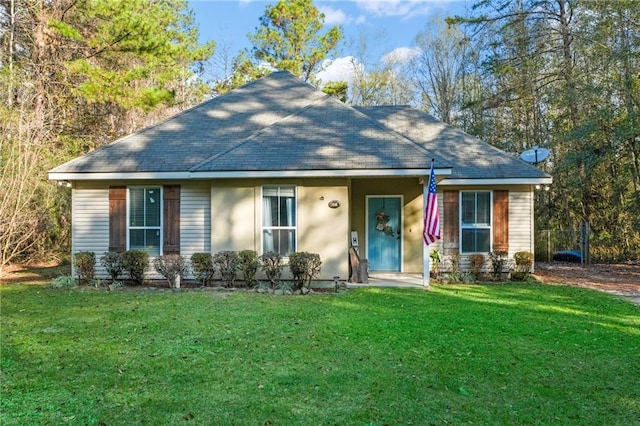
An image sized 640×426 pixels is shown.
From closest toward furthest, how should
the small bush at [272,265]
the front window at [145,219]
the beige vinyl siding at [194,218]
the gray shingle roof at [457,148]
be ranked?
the small bush at [272,265], the beige vinyl siding at [194,218], the front window at [145,219], the gray shingle roof at [457,148]

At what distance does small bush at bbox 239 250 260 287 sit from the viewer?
9359 millimetres

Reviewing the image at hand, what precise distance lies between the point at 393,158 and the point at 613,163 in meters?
9.95

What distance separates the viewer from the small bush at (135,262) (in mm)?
9773

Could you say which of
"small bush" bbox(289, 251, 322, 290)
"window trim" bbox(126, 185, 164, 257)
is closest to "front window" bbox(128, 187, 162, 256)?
"window trim" bbox(126, 185, 164, 257)

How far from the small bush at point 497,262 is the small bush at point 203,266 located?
679cm

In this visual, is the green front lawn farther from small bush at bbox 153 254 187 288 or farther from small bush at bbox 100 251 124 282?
small bush at bbox 100 251 124 282

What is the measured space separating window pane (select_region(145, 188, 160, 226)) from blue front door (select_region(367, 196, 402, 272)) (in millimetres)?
5347

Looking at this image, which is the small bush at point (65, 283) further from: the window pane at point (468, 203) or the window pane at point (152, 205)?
the window pane at point (468, 203)

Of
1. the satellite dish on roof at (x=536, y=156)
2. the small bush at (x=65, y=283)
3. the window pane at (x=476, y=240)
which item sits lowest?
the small bush at (x=65, y=283)

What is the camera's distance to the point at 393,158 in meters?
9.57

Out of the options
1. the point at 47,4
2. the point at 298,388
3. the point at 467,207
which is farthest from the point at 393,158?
the point at 47,4

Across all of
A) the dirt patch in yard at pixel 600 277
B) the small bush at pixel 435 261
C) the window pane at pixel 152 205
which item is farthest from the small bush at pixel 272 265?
the dirt patch in yard at pixel 600 277

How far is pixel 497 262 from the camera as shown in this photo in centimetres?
1088

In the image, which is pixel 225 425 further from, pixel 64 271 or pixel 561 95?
pixel 561 95
